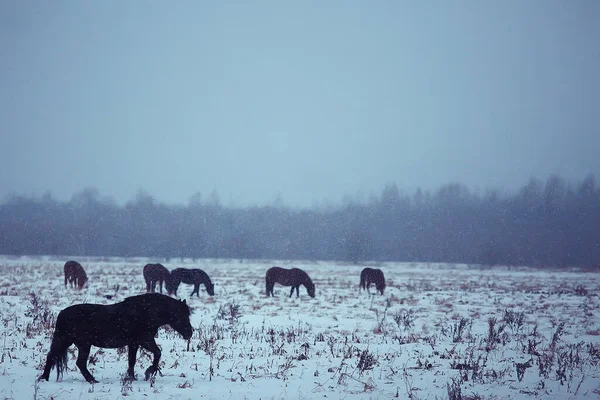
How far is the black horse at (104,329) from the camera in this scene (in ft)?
21.9

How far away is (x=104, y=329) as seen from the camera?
22.1 feet

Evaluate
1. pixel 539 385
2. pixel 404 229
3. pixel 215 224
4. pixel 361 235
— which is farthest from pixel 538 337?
pixel 215 224

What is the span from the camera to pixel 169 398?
6.16 metres

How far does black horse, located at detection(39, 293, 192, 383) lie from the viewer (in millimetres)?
6668

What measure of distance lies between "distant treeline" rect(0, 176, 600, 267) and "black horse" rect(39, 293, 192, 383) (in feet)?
191

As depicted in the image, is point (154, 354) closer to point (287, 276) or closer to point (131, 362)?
point (131, 362)

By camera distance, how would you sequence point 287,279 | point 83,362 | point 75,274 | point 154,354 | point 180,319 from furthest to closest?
point 287,279 < point 75,274 < point 180,319 < point 154,354 < point 83,362

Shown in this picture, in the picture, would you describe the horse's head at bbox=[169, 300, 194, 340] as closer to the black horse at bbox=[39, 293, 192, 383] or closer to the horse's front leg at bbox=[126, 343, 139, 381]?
the black horse at bbox=[39, 293, 192, 383]

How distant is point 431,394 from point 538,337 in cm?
642

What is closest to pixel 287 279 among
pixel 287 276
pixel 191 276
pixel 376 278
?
pixel 287 276

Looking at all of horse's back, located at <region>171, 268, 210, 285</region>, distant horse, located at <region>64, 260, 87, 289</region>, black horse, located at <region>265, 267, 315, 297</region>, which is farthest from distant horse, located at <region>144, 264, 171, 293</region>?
black horse, located at <region>265, 267, 315, 297</region>

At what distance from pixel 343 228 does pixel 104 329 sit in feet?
293

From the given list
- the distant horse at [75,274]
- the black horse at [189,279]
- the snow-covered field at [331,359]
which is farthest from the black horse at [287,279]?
the distant horse at [75,274]

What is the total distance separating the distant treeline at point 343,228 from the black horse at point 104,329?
58.1m
